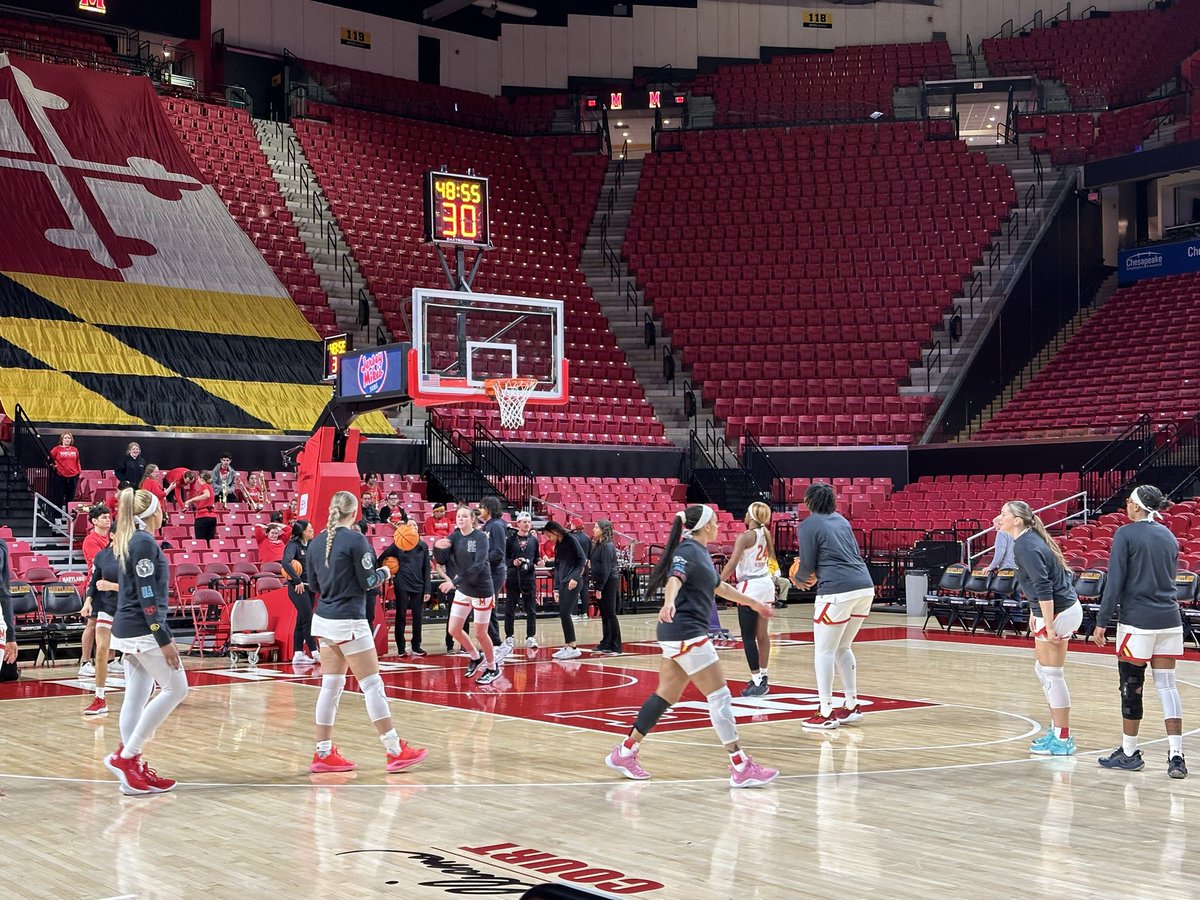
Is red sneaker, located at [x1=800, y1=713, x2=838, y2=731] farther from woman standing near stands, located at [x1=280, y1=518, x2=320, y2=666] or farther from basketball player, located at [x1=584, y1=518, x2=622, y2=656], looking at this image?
woman standing near stands, located at [x1=280, y1=518, x2=320, y2=666]

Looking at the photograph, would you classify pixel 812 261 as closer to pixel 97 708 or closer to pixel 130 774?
pixel 97 708

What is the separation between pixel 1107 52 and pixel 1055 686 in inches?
1380

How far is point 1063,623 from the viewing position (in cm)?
964

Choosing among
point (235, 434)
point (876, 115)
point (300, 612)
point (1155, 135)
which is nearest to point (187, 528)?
point (235, 434)

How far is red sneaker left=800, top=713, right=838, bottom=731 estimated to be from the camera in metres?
11.0

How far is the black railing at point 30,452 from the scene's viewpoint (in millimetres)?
22359

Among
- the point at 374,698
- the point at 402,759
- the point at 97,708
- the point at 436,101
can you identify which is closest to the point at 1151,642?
the point at 402,759

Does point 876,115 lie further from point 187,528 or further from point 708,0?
point 187,528

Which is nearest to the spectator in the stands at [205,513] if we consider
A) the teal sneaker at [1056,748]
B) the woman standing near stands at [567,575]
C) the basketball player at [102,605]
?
the woman standing near stands at [567,575]

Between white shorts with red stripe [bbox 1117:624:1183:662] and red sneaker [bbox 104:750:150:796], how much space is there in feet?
20.9

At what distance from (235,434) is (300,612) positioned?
1055 cm

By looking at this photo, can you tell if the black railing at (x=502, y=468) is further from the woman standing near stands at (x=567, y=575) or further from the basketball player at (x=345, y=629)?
the basketball player at (x=345, y=629)

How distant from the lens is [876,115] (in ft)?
129

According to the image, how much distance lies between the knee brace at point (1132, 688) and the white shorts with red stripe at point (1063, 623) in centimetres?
52
